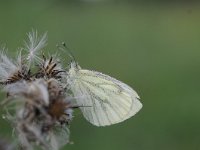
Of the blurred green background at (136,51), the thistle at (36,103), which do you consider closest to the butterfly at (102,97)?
the thistle at (36,103)

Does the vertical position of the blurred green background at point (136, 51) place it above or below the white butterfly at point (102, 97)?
below

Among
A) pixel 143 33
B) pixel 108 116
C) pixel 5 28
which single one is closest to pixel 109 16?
pixel 143 33

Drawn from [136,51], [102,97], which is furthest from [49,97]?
[136,51]

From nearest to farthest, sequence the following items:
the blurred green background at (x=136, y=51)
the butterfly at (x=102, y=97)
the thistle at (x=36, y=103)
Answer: the thistle at (x=36, y=103)
the butterfly at (x=102, y=97)
the blurred green background at (x=136, y=51)

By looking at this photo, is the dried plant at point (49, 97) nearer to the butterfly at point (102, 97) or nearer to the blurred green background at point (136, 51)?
the butterfly at point (102, 97)

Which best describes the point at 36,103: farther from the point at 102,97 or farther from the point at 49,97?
the point at 102,97

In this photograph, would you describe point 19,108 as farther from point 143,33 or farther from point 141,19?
point 141,19
